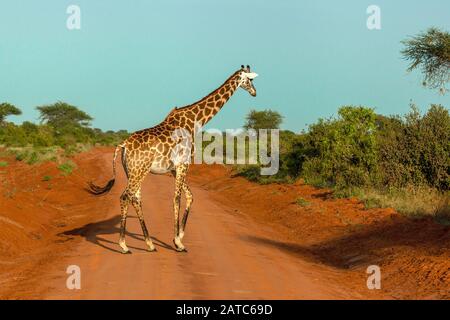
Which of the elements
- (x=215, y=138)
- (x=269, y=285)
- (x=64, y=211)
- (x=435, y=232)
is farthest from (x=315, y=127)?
(x=215, y=138)

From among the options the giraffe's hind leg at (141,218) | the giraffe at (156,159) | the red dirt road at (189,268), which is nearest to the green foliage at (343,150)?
the red dirt road at (189,268)

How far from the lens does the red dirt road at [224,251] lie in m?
8.73

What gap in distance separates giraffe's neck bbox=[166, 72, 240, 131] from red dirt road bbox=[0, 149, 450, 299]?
245cm

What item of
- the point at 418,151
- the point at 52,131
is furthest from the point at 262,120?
the point at 418,151

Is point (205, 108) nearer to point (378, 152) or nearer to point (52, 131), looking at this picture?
point (378, 152)

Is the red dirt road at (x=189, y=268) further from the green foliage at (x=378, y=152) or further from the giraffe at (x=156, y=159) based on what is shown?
the green foliage at (x=378, y=152)

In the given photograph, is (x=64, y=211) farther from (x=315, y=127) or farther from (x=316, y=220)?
(x=315, y=127)

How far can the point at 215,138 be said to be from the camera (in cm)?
5012

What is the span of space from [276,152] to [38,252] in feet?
69.2

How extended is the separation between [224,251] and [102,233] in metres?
3.70

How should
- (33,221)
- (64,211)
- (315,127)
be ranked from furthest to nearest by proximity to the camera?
(315,127)
(64,211)
(33,221)

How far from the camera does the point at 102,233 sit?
1416 centimetres

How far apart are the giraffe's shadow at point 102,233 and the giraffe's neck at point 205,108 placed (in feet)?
8.16
